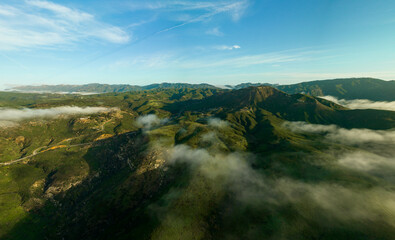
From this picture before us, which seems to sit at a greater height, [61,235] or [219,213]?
[219,213]

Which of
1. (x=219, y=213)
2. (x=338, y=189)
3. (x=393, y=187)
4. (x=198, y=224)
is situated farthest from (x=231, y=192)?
(x=393, y=187)

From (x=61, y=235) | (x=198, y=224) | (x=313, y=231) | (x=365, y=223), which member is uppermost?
(x=365, y=223)

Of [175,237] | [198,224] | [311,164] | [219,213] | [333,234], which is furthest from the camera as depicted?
[311,164]

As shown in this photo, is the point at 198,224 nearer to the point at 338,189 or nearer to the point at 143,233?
the point at 143,233

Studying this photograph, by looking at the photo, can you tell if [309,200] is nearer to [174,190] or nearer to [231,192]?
[231,192]

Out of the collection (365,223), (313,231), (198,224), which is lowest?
(198,224)

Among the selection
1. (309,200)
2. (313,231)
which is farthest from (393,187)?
(313,231)

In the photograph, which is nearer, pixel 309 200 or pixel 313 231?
pixel 313 231

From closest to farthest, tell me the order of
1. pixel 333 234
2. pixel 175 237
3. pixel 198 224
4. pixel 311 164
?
pixel 333 234
pixel 175 237
pixel 198 224
pixel 311 164

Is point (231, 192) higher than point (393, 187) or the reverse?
the reverse
